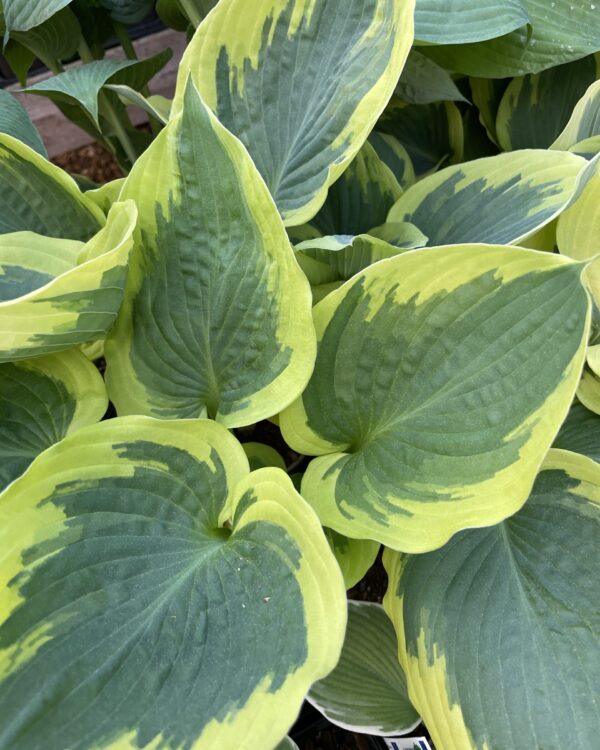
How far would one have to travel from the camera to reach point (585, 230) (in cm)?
68

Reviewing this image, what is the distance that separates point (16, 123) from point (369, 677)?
0.78 m

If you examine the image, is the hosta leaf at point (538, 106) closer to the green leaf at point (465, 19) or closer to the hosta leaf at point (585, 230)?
the green leaf at point (465, 19)

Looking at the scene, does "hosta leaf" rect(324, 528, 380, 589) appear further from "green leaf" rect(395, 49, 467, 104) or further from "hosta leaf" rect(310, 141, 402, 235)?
"green leaf" rect(395, 49, 467, 104)

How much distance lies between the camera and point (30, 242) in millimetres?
598

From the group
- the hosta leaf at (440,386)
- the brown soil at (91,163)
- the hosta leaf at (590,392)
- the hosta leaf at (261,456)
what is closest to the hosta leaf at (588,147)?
the hosta leaf at (590,392)

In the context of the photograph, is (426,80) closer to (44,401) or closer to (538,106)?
(538,106)

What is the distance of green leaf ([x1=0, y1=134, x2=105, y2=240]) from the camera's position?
2.11 feet

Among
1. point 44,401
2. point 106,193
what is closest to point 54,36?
point 106,193

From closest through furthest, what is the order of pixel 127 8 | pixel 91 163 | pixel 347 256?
pixel 347 256 → pixel 127 8 → pixel 91 163

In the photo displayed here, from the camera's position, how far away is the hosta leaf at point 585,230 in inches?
26.1

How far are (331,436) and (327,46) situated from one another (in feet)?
1.31

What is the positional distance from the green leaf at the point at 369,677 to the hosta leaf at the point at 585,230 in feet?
1.46

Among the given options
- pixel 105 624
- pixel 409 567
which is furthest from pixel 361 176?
pixel 105 624

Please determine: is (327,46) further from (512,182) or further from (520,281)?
(520,281)
